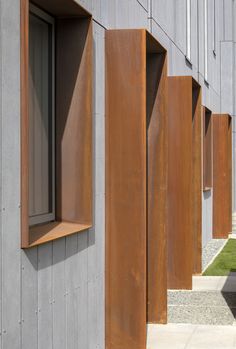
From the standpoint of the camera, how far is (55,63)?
20.0ft

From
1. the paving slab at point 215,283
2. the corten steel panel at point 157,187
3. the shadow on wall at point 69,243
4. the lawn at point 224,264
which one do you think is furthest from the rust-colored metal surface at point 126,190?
the lawn at point 224,264

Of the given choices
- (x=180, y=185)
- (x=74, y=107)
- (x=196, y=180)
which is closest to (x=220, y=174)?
(x=196, y=180)

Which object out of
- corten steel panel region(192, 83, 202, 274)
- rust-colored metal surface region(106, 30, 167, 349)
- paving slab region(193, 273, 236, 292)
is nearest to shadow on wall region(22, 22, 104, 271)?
rust-colored metal surface region(106, 30, 167, 349)

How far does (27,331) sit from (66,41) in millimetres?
2381

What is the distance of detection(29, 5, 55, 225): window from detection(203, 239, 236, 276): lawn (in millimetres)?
6783

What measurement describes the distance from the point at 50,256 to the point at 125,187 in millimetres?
1942

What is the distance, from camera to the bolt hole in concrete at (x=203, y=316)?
25.3ft

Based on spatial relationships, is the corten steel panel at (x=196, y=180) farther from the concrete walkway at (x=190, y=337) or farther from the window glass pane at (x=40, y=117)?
the window glass pane at (x=40, y=117)

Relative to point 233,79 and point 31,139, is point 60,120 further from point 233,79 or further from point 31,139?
point 233,79

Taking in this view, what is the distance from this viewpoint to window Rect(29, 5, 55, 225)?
5582 millimetres

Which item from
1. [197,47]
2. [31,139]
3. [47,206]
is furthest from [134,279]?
[197,47]

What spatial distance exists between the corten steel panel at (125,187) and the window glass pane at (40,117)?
112cm

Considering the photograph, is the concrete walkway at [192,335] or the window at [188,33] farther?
the window at [188,33]

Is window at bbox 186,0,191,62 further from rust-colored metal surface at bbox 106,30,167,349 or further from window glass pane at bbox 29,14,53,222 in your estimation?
window glass pane at bbox 29,14,53,222
